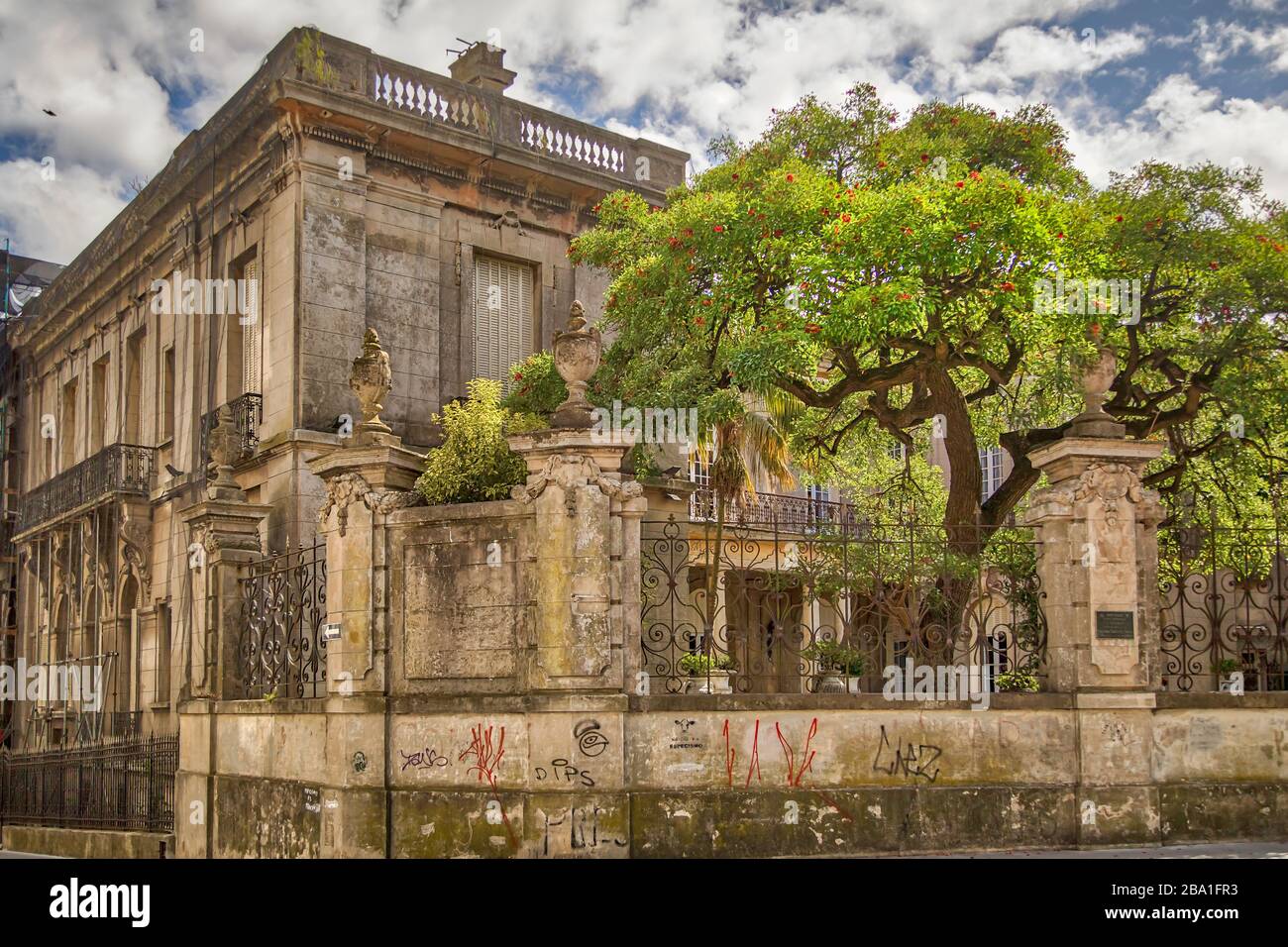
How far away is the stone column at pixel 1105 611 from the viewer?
478 inches

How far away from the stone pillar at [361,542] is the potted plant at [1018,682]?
20.3ft

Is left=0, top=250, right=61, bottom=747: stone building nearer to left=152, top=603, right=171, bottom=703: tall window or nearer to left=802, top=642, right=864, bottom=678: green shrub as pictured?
left=152, top=603, right=171, bottom=703: tall window

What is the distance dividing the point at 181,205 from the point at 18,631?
12.5 metres

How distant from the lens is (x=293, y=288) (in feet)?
59.9

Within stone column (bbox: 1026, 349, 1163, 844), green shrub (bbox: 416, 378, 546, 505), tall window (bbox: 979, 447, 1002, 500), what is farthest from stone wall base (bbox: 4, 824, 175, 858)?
tall window (bbox: 979, 447, 1002, 500)

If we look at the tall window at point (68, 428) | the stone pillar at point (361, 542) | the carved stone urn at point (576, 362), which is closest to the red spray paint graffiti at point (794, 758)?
the carved stone urn at point (576, 362)

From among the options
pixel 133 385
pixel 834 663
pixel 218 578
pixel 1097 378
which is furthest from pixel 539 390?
pixel 133 385

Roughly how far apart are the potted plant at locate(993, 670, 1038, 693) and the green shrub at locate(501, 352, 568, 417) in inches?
249

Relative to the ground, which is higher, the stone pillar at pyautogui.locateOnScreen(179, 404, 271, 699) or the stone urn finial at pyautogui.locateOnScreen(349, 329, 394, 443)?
the stone urn finial at pyautogui.locateOnScreen(349, 329, 394, 443)

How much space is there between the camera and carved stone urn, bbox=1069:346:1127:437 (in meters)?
12.7

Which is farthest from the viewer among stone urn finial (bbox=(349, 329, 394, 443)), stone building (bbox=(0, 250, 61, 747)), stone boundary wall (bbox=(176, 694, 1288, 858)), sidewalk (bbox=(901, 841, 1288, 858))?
stone building (bbox=(0, 250, 61, 747))

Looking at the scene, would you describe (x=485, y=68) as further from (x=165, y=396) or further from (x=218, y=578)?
(x=218, y=578)

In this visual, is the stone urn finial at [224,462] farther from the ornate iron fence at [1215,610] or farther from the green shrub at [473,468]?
the ornate iron fence at [1215,610]

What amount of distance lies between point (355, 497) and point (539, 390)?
4.06m
